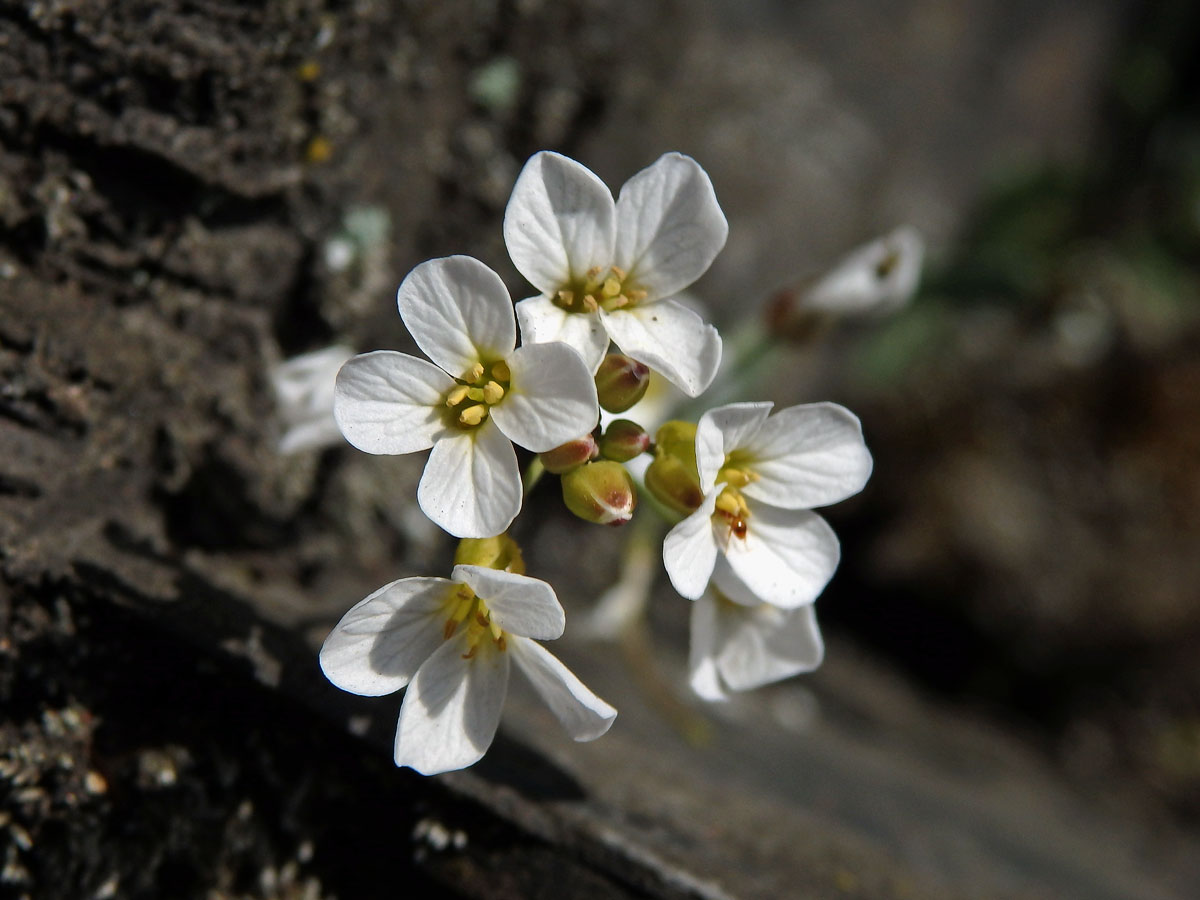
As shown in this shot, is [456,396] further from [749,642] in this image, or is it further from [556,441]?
[749,642]

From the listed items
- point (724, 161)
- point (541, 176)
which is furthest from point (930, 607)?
point (541, 176)

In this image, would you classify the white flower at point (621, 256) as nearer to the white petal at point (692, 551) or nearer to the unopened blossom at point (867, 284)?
the white petal at point (692, 551)

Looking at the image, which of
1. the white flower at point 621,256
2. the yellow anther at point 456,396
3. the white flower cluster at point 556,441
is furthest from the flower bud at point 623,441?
the yellow anther at point 456,396

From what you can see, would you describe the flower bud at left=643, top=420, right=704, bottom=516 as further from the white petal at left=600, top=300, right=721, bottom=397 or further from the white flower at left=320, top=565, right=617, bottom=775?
the white flower at left=320, top=565, right=617, bottom=775

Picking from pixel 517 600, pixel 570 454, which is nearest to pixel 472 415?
pixel 570 454

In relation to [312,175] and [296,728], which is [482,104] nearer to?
[312,175]

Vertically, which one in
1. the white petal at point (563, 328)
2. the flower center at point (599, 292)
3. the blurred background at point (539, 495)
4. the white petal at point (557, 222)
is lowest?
the blurred background at point (539, 495)
